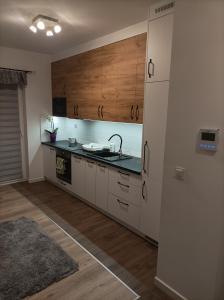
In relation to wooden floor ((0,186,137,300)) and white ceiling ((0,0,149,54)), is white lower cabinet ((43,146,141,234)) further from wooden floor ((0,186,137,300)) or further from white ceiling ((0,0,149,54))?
white ceiling ((0,0,149,54))

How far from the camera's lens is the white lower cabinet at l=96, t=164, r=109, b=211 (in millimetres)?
3218

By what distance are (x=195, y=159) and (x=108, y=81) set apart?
2.01 m

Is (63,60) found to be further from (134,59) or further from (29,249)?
(29,249)

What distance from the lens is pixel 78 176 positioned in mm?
3781

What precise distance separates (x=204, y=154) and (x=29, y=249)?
216cm

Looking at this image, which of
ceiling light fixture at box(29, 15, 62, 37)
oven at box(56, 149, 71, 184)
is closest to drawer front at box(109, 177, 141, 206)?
oven at box(56, 149, 71, 184)

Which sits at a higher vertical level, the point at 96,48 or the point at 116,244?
the point at 96,48

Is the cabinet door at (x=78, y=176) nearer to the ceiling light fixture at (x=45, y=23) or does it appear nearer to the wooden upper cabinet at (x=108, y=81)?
the wooden upper cabinet at (x=108, y=81)

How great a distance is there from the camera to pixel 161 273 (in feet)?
6.60

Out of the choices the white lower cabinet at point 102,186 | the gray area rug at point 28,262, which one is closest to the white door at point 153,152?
the white lower cabinet at point 102,186

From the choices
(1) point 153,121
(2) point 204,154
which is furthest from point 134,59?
(2) point 204,154

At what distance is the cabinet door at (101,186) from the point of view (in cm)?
322

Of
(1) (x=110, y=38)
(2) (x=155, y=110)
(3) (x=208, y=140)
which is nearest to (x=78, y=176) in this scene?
(2) (x=155, y=110)

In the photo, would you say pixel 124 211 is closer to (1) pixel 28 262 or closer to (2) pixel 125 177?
(2) pixel 125 177
